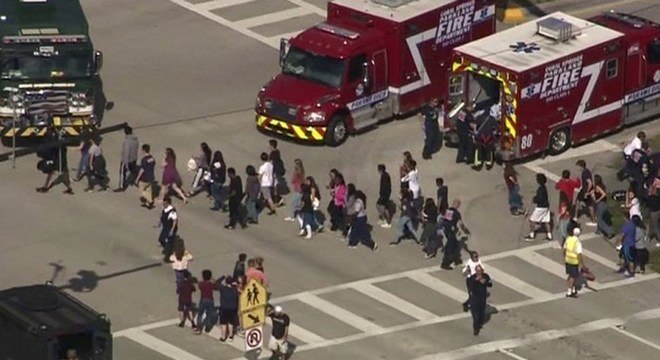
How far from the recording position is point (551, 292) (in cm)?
4591

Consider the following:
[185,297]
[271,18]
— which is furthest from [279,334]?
[271,18]

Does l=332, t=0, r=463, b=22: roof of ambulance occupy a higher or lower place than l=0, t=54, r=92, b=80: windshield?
higher

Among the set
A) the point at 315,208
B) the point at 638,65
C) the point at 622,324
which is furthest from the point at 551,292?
the point at 638,65

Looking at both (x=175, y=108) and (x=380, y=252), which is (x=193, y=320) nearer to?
(x=380, y=252)

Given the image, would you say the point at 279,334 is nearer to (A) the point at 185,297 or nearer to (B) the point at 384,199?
(A) the point at 185,297

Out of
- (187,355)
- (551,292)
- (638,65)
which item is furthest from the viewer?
(638,65)

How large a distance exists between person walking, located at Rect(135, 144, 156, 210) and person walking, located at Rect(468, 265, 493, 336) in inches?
348

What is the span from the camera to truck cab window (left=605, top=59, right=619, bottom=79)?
2093 inches

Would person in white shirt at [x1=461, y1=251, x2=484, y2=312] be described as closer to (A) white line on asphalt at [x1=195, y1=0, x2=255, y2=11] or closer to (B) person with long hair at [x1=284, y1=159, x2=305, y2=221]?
(B) person with long hair at [x1=284, y1=159, x2=305, y2=221]

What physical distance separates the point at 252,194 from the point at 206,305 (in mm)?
5915

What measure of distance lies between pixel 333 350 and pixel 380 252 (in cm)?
523

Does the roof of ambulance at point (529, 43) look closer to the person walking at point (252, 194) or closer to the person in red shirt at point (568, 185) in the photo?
the person in red shirt at point (568, 185)

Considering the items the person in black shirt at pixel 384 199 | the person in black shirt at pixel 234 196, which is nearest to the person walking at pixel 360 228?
the person in black shirt at pixel 384 199

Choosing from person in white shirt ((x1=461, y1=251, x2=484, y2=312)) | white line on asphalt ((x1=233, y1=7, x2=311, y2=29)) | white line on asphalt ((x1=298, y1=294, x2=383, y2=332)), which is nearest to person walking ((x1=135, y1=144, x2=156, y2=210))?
white line on asphalt ((x1=298, y1=294, x2=383, y2=332))
